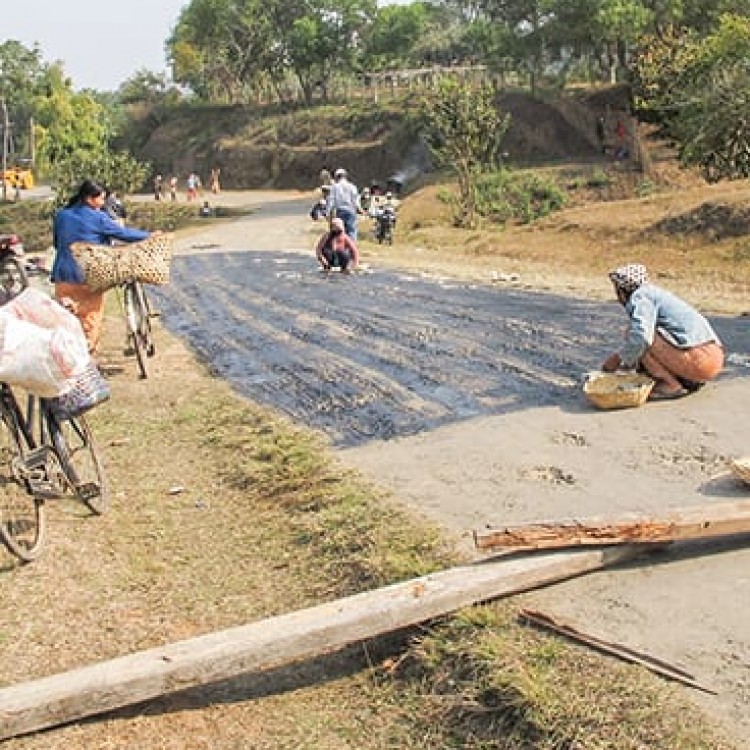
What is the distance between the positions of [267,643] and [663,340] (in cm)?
406

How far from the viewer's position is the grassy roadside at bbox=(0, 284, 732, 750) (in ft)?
12.0

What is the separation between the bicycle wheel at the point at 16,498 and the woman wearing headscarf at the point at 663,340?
12.8 feet

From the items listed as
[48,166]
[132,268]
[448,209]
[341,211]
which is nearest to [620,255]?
[341,211]

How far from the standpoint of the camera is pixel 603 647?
3.91 m

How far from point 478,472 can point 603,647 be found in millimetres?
2210

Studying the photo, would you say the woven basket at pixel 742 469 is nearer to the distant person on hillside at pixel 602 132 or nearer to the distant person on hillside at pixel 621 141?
the distant person on hillside at pixel 621 141

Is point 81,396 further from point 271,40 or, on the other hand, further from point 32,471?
point 271,40

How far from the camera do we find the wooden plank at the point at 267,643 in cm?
389

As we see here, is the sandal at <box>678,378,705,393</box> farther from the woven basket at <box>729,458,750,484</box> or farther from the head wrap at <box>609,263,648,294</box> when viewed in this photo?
the woven basket at <box>729,458,750,484</box>

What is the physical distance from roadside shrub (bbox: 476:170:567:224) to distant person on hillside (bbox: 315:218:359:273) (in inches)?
405

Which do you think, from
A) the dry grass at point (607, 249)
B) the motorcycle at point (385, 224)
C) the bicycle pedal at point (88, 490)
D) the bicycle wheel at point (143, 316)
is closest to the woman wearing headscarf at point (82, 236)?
the bicycle wheel at point (143, 316)

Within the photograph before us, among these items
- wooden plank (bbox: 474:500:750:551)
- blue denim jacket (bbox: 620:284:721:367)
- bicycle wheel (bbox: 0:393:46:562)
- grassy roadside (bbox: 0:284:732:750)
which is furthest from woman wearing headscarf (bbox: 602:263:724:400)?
bicycle wheel (bbox: 0:393:46:562)

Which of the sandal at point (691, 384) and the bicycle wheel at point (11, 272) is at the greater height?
the bicycle wheel at point (11, 272)

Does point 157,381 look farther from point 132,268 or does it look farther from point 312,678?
point 312,678
